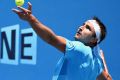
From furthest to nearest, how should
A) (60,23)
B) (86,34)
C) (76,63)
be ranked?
(60,23) < (86,34) < (76,63)

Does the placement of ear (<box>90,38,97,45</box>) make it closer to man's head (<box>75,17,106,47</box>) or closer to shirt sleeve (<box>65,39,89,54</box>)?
man's head (<box>75,17,106,47</box>)

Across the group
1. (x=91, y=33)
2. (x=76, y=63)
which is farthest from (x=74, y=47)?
(x=91, y=33)

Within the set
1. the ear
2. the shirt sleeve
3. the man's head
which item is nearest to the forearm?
the shirt sleeve

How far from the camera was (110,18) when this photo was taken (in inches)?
146

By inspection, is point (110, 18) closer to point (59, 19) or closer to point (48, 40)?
point (59, 19)

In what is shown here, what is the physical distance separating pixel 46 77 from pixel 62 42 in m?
2.01

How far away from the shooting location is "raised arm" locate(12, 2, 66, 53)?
8.23 feet

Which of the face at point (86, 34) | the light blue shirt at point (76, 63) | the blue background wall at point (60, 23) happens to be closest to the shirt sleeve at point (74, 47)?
the light blue shirt at point (76, 63)

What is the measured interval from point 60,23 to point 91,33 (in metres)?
1.58

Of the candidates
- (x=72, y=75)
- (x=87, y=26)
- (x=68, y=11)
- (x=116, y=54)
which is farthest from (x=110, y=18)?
(x=72, y=75)

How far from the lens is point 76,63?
8.70ft

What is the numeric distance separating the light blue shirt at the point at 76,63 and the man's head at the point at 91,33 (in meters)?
0.07

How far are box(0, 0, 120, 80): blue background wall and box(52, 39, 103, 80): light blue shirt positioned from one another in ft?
3.25

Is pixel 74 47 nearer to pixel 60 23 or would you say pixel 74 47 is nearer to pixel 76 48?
pixel 76 48
